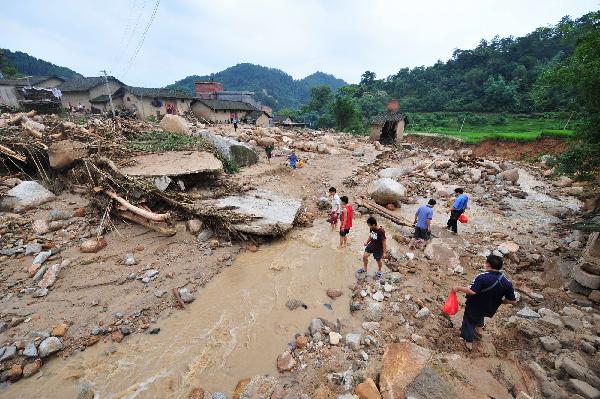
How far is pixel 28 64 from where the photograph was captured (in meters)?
60.3

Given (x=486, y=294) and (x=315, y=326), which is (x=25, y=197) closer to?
(x=315, y=326)

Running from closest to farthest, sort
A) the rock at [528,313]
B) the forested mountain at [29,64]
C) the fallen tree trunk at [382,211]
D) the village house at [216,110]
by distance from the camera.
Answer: the rock at [528,313] → the fallen tree trunk at [382,211] → the village house at [216,110] → the forested mountain at [29,64]

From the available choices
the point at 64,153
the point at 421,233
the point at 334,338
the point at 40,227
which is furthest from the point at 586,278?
the point at 64,153

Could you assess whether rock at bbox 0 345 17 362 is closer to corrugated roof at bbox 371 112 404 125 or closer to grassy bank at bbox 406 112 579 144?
corrugated roof at bbox 371 112 404 125

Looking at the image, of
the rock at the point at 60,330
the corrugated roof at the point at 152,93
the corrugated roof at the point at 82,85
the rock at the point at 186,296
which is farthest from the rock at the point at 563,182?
the corrugated roof at the point at 82,85

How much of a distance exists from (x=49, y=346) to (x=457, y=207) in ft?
28.3

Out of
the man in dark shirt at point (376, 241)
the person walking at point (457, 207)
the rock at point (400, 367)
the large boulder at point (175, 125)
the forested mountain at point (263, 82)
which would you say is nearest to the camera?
the rock at point (400, 367)

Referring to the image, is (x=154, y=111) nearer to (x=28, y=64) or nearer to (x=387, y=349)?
(x=387, y=349)

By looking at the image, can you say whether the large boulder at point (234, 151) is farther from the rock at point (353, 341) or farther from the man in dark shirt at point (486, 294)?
the man in dark shirt at point (486, 294)

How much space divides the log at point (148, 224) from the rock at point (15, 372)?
324 centimetres

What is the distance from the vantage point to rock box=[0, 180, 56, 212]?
21.4ft

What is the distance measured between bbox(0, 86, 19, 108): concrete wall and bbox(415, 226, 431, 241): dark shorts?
36.1 m

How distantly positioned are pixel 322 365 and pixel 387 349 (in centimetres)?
87

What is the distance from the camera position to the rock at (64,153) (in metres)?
7.73
